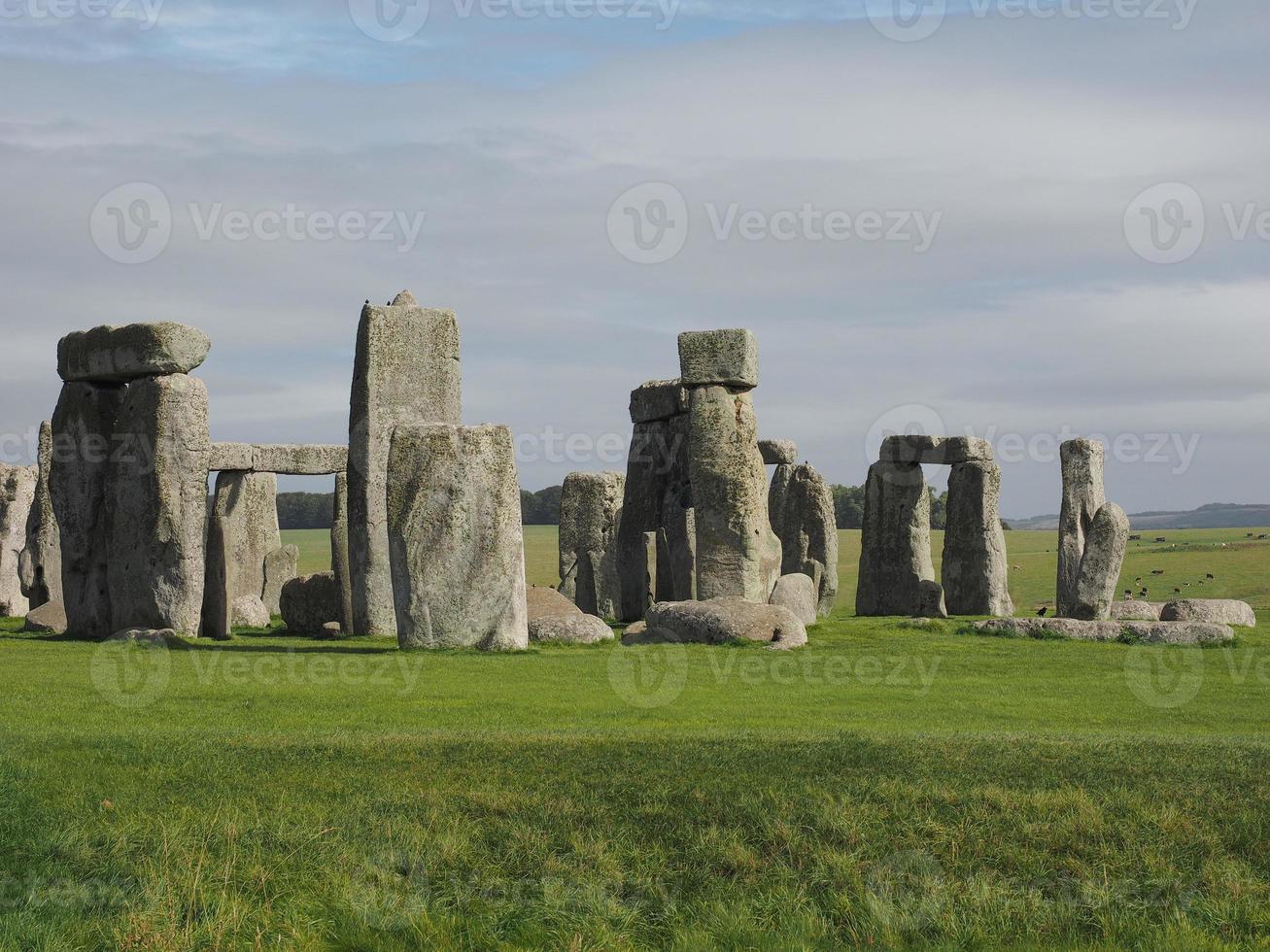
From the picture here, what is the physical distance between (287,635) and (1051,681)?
11.6m

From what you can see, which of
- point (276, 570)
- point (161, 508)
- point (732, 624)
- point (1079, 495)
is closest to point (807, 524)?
point (1079, 495)

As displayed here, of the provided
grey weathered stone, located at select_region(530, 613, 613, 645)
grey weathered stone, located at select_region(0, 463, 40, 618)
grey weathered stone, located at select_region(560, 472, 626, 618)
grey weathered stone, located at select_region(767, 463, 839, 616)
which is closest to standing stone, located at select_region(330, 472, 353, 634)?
grey weathered stone, located at select_region(530, 613, 613, 645)

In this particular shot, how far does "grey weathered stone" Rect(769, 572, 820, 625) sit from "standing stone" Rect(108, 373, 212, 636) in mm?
8744

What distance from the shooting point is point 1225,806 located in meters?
8.78

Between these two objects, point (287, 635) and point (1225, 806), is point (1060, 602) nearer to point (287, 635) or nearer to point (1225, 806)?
point (287, 635)

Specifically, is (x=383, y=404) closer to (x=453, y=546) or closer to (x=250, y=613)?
(x=453, y=546)

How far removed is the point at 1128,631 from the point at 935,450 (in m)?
12.9

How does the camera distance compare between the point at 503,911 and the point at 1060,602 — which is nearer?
the point at 503,911

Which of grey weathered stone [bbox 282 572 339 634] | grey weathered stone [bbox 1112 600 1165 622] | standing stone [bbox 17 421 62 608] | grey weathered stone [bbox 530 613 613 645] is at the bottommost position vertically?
grey weathered stone [bbox 1112 600 1165 622]

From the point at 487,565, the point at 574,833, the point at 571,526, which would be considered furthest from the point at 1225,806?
the point at 571,526

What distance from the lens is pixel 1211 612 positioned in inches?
962

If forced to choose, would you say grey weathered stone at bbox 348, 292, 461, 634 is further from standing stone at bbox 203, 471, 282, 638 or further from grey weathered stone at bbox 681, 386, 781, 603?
grey weathered stone at bbox 681, 386, 781, 603

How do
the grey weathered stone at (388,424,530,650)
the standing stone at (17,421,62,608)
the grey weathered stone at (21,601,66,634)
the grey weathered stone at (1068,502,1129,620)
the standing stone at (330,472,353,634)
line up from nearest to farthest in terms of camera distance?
the grey weathered stone at (388,424,530,650)
the standing stone at (330,472,353,634)
the grey weathered stone at (21,601,66,634)
the grey weathered stone at (1068,502,1129,620)
the standing stone at (17,421,62,608)

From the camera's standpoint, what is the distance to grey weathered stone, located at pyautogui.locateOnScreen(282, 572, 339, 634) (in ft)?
73.9
